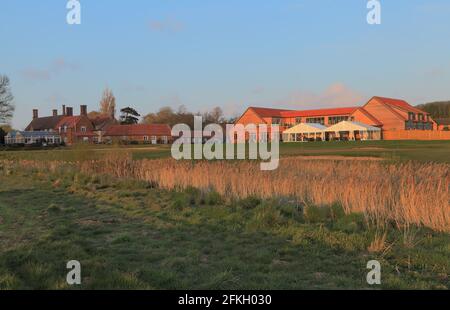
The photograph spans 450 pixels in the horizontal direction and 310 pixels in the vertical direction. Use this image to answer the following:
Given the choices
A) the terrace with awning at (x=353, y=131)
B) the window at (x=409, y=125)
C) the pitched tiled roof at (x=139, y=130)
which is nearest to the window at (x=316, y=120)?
the terrace with awning at (x=353, y=131)

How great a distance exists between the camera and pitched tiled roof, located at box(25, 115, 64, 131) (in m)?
106

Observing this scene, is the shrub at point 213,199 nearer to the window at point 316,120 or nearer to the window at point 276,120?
the window at point 316,120

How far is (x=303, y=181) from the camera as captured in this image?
1291 centimetres

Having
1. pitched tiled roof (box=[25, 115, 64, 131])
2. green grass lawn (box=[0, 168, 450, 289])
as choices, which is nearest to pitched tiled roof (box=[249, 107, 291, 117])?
pitched tiled roof (box=[25, 115, 64, 131])

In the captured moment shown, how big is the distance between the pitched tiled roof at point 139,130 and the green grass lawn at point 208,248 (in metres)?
89.3

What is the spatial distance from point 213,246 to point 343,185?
512cm

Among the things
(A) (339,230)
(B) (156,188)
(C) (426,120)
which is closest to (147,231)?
(A) (339,230)

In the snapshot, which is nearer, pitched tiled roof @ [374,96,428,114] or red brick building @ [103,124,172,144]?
pitched tiled roof @ [374,96,428,114]

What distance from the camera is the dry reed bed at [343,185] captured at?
916cm

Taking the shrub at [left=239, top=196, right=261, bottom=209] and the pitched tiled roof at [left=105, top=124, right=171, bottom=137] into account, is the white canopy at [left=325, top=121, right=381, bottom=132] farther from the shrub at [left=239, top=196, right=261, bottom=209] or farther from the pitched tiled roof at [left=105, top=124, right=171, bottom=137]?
the shrub at [left=239, top=196, right=261, bottom=209]

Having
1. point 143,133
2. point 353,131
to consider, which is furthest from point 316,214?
point 143,133

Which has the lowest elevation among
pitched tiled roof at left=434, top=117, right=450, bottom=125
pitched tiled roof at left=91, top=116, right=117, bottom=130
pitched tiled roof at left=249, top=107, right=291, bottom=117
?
pitched tiled roof at left=434, top=117, right=450, bottom=125

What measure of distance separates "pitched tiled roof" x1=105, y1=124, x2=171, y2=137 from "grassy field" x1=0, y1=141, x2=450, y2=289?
88.7 m
